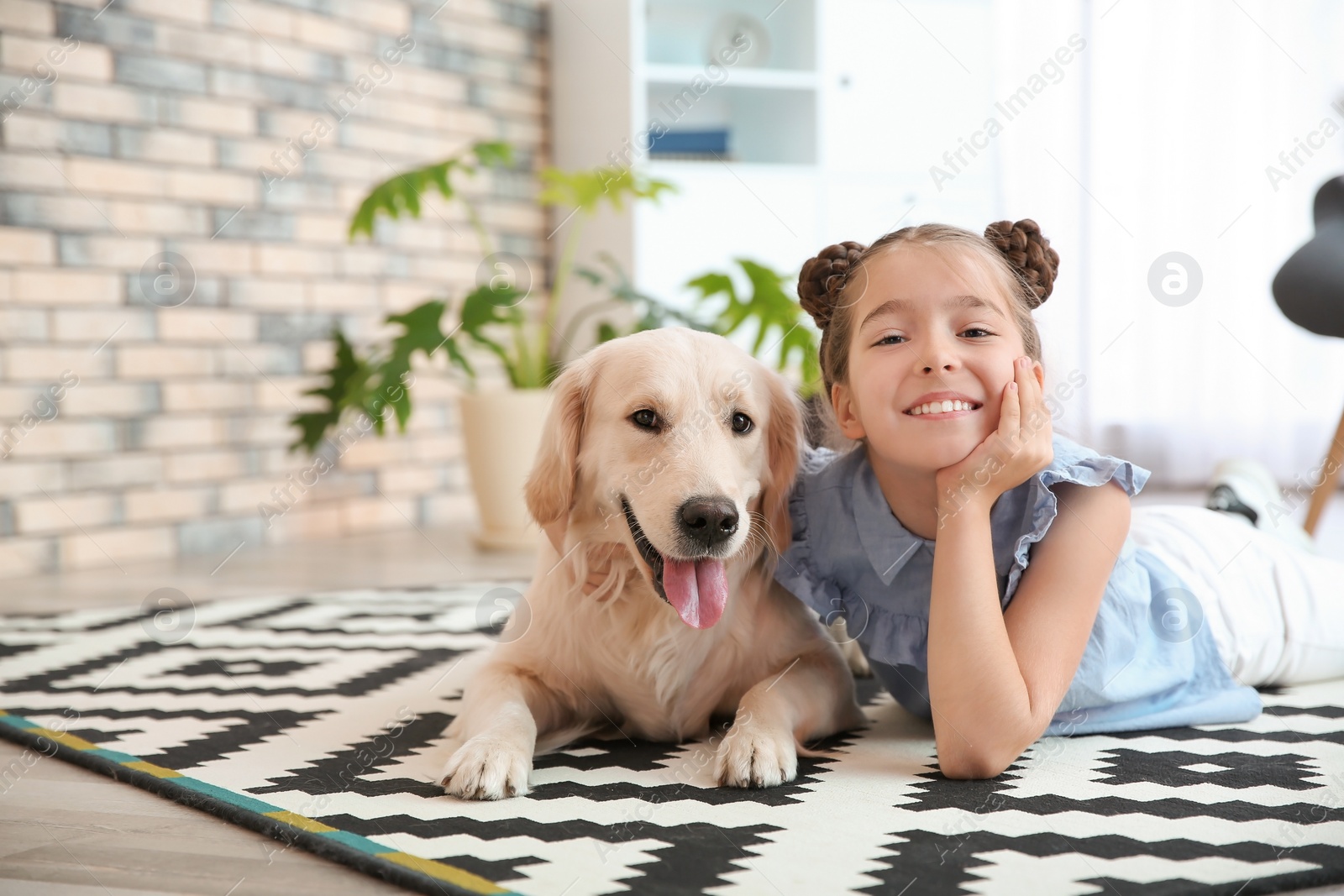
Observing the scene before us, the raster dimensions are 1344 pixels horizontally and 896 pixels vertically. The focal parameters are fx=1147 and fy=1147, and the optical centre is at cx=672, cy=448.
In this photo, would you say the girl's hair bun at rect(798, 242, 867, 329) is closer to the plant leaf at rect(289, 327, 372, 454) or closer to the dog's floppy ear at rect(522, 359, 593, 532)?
the dog's floppy ear at rect(522, 359, 593, 532)

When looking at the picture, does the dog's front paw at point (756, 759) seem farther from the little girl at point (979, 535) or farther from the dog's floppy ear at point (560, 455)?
the dog's floppy ear at point (560, 455)

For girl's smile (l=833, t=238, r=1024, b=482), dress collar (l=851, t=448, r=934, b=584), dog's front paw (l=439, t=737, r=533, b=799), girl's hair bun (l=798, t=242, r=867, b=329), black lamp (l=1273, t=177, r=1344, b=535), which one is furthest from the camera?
black lamp (l=1273, t=177, r=1344, b=535)

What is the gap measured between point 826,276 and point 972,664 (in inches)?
23.8

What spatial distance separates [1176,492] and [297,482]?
→ 362 centimetres

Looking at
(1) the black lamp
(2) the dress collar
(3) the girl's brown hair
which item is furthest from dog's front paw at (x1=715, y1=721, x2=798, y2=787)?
(1) the black lamp

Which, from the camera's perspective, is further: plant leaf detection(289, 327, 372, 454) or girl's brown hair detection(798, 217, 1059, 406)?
plant leaf detection(289, 327, 372, 454)

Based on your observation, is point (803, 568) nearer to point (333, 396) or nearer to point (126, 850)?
point (126, 850)

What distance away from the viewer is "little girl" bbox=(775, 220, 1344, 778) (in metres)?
1.38

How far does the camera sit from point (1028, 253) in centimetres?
157

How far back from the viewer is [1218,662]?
1744 mm

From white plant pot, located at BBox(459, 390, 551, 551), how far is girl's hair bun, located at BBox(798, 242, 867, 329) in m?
2.28

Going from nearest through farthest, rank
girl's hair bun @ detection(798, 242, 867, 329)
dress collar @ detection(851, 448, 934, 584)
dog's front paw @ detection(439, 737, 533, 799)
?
dog's front paw @ detection(439, 737, 533, 799)
dress collar @ detection(851, 448, 934, 584)
girl's hair bun @ detection(798, 242, 867, 329)

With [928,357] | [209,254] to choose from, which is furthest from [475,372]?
[928,357]

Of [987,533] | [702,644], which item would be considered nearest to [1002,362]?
[987,533]
